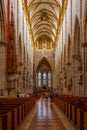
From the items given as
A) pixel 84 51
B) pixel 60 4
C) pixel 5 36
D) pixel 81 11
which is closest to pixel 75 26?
pixel 81 11

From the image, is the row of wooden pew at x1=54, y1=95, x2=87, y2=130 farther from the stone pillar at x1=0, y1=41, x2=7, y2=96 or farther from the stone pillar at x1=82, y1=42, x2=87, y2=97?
the stone pillar at x1=82, y1=42, x2=87, y2=97

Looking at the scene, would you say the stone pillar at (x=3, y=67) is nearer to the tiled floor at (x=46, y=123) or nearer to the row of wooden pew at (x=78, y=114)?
the tiled floor at (x=46, y=123)

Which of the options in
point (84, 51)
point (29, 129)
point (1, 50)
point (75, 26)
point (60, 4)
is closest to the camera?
point (29, 129)

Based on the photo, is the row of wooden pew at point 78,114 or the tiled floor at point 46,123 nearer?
the row of wooden pew at point 78,114

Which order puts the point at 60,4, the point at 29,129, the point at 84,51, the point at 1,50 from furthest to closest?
1. the point at 60,4
2. the point at 84,51
3. the point at 1,50
4. the point at 29,129

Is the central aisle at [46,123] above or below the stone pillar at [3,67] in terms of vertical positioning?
below

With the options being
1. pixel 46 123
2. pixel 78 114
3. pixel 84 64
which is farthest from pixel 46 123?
pixel 84 64

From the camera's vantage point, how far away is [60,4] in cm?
4869

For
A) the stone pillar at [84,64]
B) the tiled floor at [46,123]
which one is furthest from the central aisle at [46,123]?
the stone pillar at [84,64]

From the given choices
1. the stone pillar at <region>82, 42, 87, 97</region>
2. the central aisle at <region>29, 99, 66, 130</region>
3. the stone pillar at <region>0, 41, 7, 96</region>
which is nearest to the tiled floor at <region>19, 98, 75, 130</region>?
the central aisle at <region>29, 99, 66, 130</region>

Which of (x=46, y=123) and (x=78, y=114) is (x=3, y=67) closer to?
(x=46, y=123)

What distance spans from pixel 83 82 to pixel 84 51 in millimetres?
2729

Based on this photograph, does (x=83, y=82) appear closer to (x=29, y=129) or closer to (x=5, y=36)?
(x=5, y=36)

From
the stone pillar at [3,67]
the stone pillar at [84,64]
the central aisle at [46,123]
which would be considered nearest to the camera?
the central aisle at [46,123]
